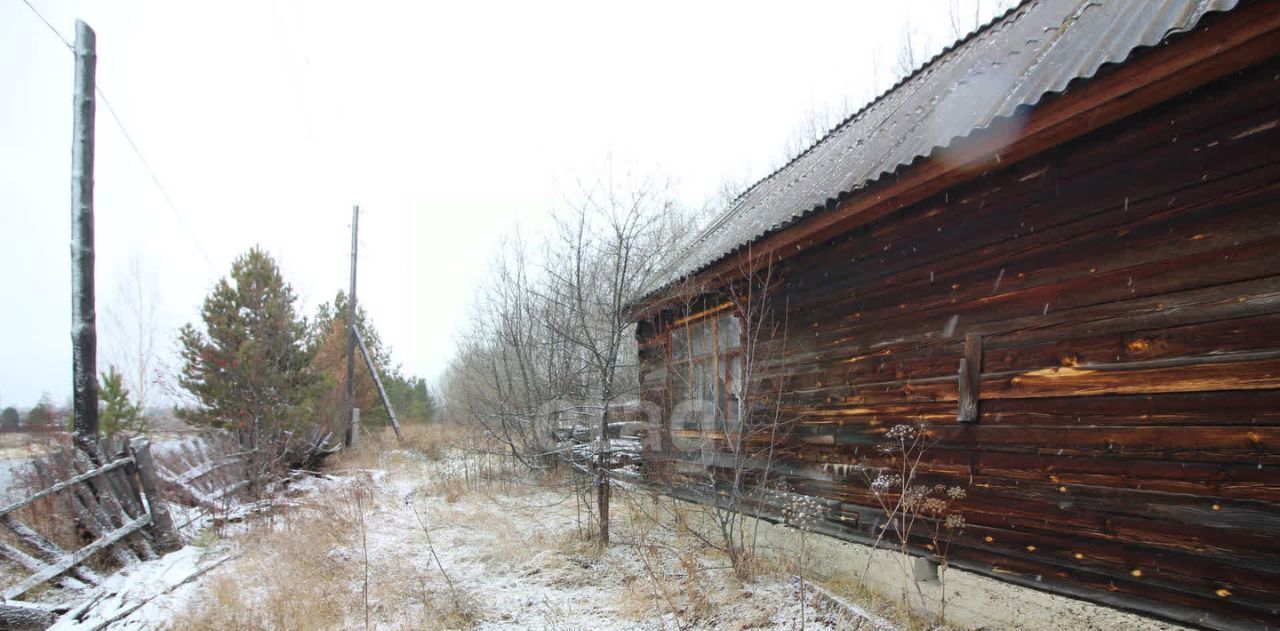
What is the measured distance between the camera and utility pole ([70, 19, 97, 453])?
707cm

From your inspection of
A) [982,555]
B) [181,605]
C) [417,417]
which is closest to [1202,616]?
[982,555]

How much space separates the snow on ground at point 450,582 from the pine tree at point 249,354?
717 cm

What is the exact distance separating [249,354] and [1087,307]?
660 inches

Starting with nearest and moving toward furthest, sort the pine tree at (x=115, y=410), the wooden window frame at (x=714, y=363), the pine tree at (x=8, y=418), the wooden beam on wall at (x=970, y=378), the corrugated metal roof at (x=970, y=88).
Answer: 1. the corrugated metal roof at (x=970, y=88)
2. the wooden beam on wall at (x=970, y=378)
3. the wooden window frame at (x=714, y=363)
4. the pine tree at (x=115, y=410)
5. the pine tree at (x=8, y=418)

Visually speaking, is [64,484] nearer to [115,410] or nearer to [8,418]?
[115,410]

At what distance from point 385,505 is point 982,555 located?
874 centimetres

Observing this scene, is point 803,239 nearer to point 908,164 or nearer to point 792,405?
point 908,164

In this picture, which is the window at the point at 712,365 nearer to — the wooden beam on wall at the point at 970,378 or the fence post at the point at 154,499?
the wooden beam on wall at the point at 970,378

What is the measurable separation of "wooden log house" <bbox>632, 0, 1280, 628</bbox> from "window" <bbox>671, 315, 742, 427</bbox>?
1471 millimetres

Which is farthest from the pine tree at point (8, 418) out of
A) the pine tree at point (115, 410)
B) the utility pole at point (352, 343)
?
the utility pole at point (352, 343)

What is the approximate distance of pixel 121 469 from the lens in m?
6.41

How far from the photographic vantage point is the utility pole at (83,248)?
278 inches

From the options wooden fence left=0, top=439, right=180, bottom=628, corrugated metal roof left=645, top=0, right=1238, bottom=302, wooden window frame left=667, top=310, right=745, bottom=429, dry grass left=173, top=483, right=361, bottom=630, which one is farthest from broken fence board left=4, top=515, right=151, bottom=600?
corrugated metal roof left=645, top=0, right=1238, bottom=302

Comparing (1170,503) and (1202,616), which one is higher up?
(1170,503)
